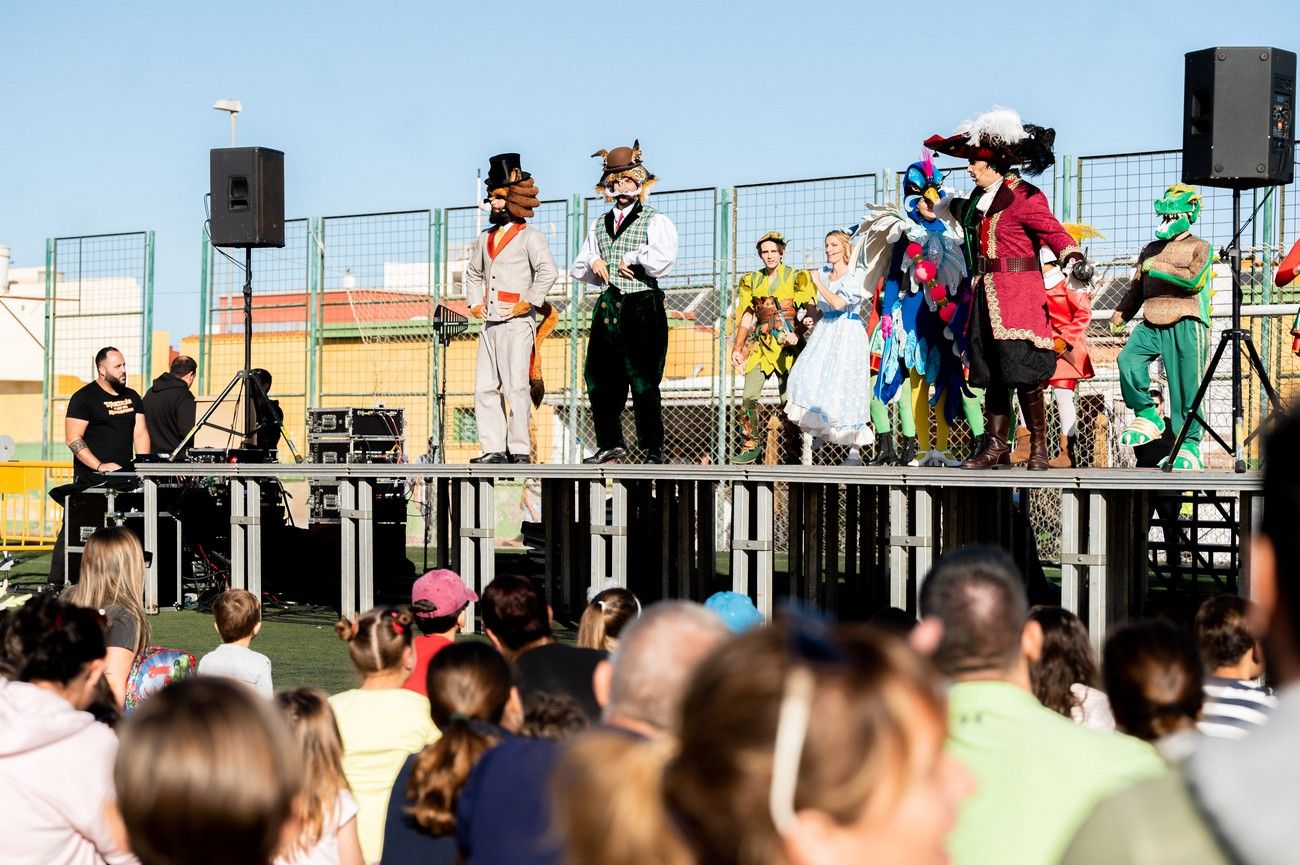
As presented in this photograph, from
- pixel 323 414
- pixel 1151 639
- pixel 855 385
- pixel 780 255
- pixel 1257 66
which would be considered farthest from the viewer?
pixel 323 414

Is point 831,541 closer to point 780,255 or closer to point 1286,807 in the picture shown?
point 780,255

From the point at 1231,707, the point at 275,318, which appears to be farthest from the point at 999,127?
the point at 275,318

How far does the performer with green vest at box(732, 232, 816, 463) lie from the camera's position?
10.3m

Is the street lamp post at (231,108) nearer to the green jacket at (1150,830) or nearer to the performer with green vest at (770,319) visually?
the performer with green vest at (770,319)

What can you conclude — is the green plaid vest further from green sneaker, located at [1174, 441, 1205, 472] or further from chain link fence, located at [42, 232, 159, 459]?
chain link fence, located at [42, 232, 159, 459]

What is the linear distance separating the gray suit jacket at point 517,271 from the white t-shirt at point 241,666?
472cm

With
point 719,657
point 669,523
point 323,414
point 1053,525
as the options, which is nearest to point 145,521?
point 323,414

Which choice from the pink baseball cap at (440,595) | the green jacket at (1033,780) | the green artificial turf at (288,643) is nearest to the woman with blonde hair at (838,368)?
the green artificial turf at (288,643)

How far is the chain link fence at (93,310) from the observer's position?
600 inches

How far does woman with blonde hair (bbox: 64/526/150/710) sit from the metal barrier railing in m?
9.29

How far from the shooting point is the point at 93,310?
15.7 meters

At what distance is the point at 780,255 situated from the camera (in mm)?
10430

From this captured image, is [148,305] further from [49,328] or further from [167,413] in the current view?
[167,413]

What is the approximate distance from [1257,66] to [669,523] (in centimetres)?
504
